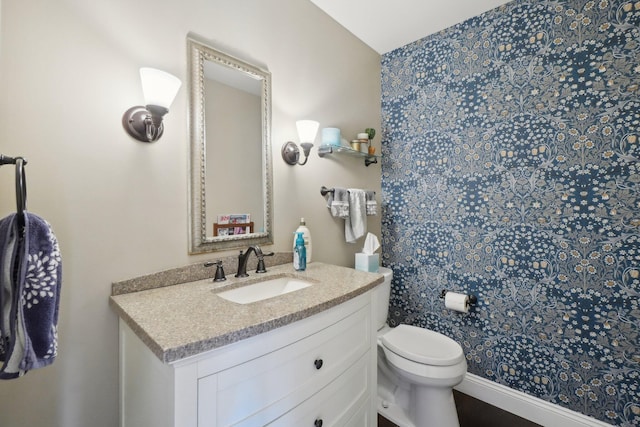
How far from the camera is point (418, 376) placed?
1479mm

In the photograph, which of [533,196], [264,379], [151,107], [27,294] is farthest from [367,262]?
[27,294]

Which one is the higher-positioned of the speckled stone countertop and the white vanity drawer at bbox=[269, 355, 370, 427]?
the speckled stone countertop

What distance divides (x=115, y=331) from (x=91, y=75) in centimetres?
94

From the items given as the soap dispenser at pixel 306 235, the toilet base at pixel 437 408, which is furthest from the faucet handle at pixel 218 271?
the toilet base at pixel 437 408

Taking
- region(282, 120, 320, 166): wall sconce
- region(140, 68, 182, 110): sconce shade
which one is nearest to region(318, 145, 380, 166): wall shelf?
region(282, 120, 320, 166): wall sconce

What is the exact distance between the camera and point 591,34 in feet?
5.00

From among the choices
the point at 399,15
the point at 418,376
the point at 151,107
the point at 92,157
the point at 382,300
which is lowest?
the point at 418,376

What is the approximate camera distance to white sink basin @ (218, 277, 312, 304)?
48.2 inches

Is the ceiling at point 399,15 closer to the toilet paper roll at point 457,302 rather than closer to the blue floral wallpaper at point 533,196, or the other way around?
the blue floral wallpaper at point 533,196

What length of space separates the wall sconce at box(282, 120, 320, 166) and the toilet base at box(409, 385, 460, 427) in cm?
151

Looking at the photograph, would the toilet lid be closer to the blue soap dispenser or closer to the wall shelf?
the blue soap dispenser

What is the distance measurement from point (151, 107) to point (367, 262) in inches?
58.3

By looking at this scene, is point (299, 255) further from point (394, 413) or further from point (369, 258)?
point (394, 413)

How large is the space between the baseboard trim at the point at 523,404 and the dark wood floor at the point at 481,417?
3 centimetres
